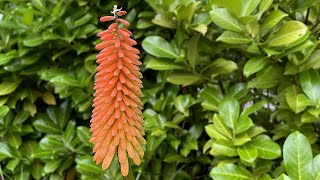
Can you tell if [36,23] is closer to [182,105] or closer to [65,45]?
[65,45]

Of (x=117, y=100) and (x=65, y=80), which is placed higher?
(x=117, y=100)

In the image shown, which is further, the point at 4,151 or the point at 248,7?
the point at 4,151

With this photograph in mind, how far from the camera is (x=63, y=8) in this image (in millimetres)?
2398

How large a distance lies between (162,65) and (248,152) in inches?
22.3

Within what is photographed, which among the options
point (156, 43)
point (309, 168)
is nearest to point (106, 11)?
A: point (156, 43)

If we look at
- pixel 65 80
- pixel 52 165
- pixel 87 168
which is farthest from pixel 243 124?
pixel 52 165

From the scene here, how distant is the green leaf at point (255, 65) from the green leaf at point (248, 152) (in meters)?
0.32

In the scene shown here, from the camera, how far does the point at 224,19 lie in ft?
6.05

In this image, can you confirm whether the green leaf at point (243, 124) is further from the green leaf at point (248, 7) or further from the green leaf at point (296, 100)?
the green leaf at point (248, 7)

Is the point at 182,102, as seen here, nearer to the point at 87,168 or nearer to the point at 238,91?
the point at 238,91

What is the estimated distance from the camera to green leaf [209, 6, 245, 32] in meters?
1.84

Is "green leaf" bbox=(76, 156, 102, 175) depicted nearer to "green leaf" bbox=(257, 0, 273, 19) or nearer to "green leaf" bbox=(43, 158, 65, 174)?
"green leaf" bbox=(43, 158, 65, 174)

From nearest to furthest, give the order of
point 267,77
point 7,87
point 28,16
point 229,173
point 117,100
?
point 117,100 → point 229,173 → point 267,77 → point 28,16 → point 7,87

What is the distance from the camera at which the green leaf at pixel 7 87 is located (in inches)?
95.2
